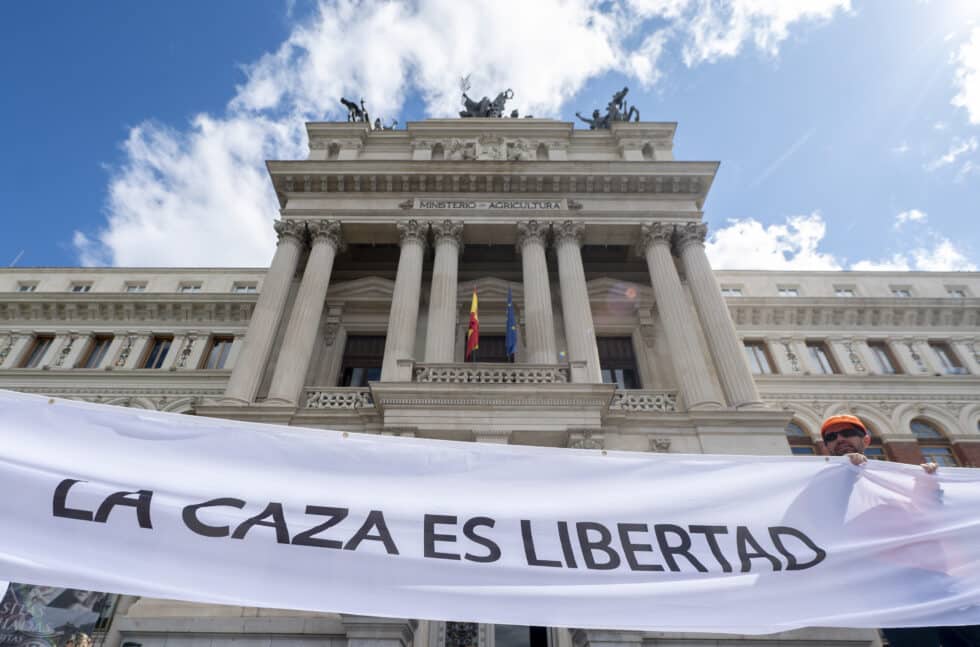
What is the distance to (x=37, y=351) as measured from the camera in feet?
83.6

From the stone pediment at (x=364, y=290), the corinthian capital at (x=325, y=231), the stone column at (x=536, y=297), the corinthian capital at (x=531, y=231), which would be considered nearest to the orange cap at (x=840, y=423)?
the stone column at (x=536, y=297)

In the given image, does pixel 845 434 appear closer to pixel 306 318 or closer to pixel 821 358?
pixel 306 318

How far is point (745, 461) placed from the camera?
4645mm

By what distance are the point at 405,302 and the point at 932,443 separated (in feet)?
75.1

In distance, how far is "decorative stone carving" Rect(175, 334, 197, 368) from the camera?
24672 millimetres

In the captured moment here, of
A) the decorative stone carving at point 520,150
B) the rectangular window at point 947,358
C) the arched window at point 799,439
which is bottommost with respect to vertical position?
the arched window at point 799,439

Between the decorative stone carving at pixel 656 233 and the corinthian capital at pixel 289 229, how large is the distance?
43.1 feet

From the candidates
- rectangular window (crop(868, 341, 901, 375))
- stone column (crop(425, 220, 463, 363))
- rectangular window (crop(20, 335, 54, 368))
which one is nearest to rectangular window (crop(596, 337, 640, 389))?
stone column (crop(425, 220, 463, 363))

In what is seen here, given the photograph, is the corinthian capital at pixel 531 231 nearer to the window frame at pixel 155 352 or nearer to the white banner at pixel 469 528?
the white banner at pixel 469 528

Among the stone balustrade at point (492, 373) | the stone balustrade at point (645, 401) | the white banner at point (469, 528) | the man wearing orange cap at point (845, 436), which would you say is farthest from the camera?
the stone balustrade at point (645, 401)

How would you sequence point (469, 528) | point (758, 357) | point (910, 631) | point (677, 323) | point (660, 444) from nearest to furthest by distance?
point (469, 528) → point (910, 631) → point (660, 444) → point (677, 323) → point (758, 357)

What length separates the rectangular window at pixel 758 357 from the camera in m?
24.4

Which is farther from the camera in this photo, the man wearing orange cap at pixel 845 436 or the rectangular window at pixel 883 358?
the rectangular window at pixel 883 358

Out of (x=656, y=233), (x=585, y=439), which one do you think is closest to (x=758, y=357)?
(x=656, y=233)
